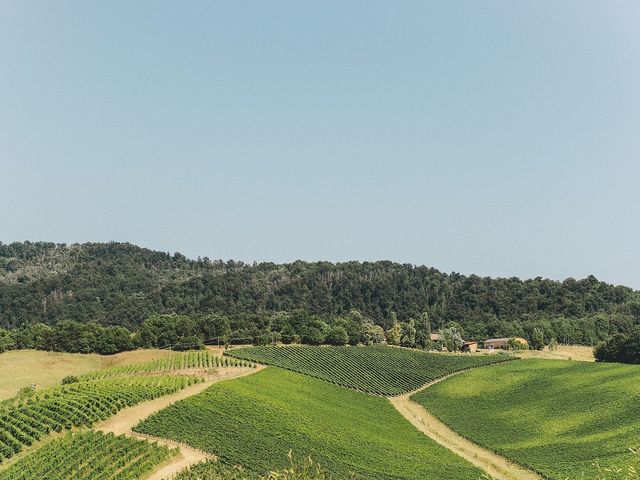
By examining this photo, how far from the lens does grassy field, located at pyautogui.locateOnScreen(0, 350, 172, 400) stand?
104m

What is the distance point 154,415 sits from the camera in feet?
203

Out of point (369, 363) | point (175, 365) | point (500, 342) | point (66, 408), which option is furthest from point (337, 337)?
point (66, 408)

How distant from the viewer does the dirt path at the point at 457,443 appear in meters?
58.1

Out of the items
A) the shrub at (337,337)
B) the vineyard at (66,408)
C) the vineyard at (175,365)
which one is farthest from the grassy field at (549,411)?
the vineyard at (66,408)

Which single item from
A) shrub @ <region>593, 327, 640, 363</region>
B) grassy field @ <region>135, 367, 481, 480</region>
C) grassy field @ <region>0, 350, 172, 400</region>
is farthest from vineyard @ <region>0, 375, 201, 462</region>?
shrub @ <region>593, 327, 640, 363</region>

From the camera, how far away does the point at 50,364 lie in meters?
116

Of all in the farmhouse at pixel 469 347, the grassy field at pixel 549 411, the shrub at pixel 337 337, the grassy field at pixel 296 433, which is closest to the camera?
the grassy field at pixel 296 433

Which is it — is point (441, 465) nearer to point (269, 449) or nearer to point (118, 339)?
point (269, 449)

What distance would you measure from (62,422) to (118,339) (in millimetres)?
71770

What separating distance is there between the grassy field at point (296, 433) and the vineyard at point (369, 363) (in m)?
21.7

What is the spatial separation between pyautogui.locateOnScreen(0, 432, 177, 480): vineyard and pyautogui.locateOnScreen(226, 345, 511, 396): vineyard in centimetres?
5569

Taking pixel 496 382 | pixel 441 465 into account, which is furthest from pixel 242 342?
pixel 441 465

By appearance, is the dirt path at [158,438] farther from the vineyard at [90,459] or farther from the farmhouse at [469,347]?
the farmhouse at [469,347]

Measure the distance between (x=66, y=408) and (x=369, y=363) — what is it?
73213mm
